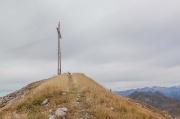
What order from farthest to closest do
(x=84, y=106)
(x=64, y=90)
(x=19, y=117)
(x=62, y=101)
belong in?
(x=64, y=90) < (x=62, y=101) < (x=84, y=106) < (x=19, y=117)

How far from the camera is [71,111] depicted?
18.9 metres

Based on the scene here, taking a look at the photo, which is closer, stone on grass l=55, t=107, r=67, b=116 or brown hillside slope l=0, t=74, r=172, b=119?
stone on grass l=55, t=107, r=67, b=116

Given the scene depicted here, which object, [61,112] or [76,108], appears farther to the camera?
[76,108]

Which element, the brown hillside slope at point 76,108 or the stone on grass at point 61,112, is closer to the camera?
the stone on grass at point 61,112

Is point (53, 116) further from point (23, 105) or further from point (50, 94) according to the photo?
point (50, 94)

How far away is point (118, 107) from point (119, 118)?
297 cm

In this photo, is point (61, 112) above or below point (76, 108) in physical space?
below

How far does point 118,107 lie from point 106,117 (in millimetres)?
3152

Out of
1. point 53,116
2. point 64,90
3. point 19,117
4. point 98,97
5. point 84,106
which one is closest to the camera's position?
point 53,116

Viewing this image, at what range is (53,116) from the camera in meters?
17.4

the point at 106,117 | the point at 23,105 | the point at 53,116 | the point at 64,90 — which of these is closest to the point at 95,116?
the point at 106,117

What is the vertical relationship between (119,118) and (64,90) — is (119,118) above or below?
below

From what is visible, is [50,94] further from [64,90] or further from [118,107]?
[118,107]

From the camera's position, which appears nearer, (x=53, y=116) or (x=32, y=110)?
(x=53, y=116)
